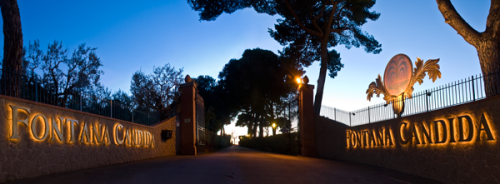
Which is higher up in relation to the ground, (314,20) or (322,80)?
(314,20)

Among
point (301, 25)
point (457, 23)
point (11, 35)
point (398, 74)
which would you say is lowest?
point (398, 74)

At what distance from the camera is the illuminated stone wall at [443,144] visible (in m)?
7.07

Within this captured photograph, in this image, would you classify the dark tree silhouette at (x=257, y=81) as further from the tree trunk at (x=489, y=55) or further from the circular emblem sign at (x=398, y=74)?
the tree trunk at (x=489, y=55)

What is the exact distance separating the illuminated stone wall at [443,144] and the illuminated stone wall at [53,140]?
349 inches

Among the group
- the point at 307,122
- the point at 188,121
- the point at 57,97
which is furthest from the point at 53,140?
the point at 307,122

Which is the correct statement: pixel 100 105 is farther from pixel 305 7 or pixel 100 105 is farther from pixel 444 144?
pixel 305 7

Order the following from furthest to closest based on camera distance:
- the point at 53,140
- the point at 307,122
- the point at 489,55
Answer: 1. the point at 307,122
2. the point at 489,55
3. the point at 53,140

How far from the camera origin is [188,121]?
18625 mm

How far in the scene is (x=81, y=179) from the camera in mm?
6980

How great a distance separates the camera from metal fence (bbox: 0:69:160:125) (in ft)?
23.9

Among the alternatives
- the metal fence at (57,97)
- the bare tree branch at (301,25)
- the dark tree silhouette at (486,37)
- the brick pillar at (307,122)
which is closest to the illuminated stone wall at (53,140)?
the metal fence at (57,97)

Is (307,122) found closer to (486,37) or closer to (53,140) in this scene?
(486,37)

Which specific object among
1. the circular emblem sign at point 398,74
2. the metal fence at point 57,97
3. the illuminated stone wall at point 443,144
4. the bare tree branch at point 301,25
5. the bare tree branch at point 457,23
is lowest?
the illuminated stone wall at point 443,144

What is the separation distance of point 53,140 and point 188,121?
1103 cm
